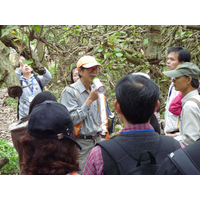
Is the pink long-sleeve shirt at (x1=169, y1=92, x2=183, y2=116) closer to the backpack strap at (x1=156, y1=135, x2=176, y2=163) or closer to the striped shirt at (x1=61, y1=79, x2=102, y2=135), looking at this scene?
the striped shirt at (x1=61, y1=79, x2=102, y2=135)

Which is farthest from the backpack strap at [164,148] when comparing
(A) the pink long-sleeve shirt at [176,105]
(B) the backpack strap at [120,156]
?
(A) the pink long-sleeve shirt at [176,105]

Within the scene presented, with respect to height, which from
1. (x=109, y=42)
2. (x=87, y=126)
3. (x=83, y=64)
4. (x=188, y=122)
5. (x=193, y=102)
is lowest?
(x=87, y=126)

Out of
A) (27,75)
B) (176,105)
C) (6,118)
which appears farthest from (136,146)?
(6,118)

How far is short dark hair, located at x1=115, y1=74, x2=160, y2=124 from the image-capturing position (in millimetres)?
1355

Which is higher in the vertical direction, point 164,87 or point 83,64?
point 83,64

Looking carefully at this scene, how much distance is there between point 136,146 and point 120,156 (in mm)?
114

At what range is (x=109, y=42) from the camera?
13.2 ft

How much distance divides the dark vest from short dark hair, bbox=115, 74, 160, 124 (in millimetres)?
95

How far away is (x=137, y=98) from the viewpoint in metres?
1.35

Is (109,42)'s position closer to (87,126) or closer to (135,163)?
(87,126)

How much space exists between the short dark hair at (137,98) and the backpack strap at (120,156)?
0.20 m

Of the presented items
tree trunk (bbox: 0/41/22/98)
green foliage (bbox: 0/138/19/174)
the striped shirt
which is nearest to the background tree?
the striped shirt

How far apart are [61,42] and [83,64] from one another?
300 cm
